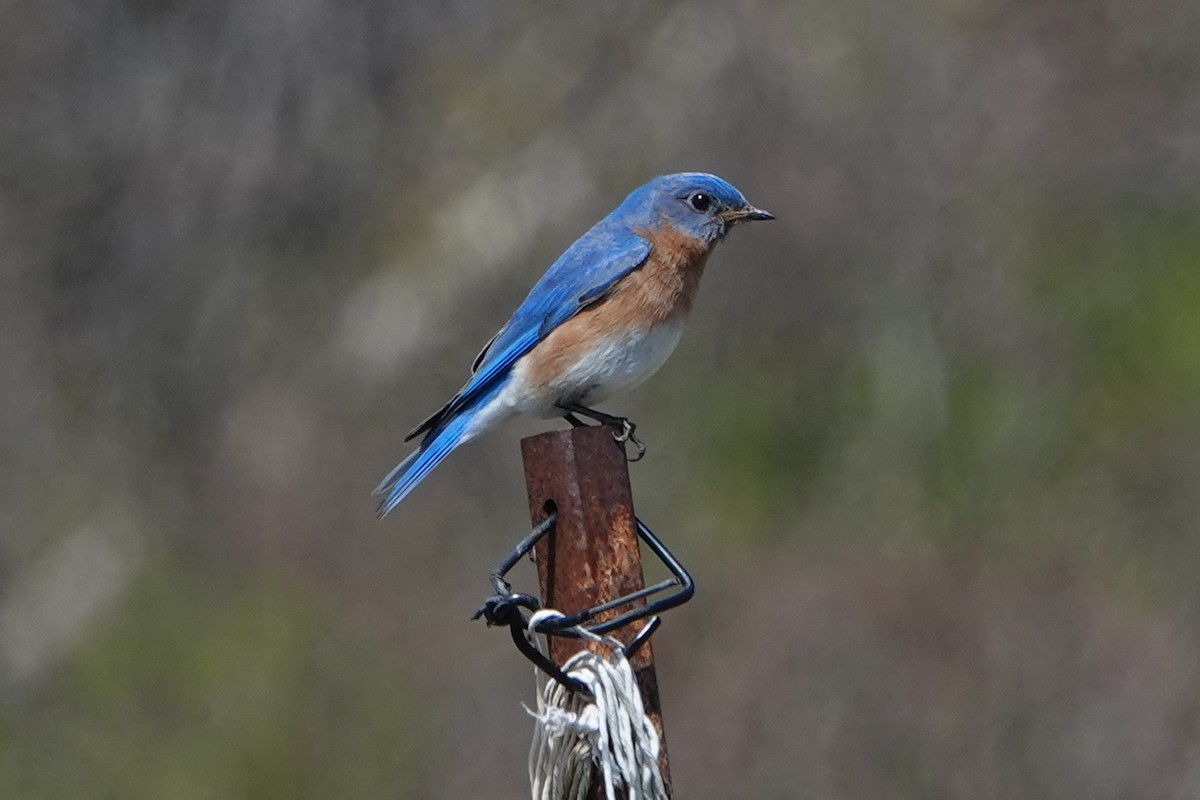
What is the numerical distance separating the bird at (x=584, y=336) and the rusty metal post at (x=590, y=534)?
1299mm

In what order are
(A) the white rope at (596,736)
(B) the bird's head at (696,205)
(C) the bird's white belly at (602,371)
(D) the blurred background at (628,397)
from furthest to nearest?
(D) the blurred background at (628,397), (B) the bird's head at (696,205), (C) the bird's white belly at (602,371), (A) the white rope at (596,736)

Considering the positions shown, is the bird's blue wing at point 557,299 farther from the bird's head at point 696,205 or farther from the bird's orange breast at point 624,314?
the bird's head at point 696,205

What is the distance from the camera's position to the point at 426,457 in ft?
13.3

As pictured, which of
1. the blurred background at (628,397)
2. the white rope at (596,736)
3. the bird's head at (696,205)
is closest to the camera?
the white rope at (596,736)

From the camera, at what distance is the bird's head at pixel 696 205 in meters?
4.52

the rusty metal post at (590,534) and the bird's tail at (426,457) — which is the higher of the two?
the bird's tail at (426,457)

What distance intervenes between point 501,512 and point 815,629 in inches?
70.9

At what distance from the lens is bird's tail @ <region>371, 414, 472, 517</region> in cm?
394

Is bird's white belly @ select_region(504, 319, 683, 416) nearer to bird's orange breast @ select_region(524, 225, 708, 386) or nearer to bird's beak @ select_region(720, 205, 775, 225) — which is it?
bird's orange breast @ select_region(524, 225, 708, 386)

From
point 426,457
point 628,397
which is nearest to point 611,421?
point 426,457

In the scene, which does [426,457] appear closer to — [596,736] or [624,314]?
[624,314]

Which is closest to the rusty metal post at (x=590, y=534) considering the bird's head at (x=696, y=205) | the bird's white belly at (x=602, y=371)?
the bird's white belly at (x=602, y=371)

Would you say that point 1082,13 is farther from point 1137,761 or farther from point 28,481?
point 28,481

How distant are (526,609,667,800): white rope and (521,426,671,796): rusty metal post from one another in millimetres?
34
